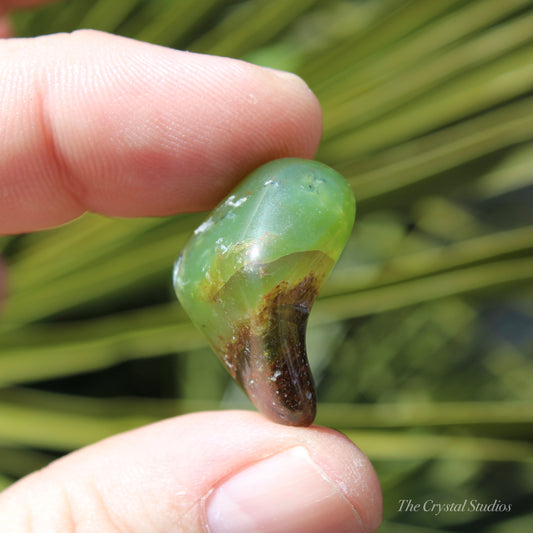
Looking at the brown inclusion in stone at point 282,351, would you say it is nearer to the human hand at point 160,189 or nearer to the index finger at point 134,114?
the human hand at point 160,189

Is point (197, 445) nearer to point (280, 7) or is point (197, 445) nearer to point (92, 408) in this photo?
point (92, 408)

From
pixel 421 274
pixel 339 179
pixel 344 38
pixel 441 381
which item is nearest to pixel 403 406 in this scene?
pixel 441 381

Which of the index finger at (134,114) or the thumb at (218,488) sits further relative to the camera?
the index finger at (134,114)

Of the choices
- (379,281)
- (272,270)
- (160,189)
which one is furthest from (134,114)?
(379,281)

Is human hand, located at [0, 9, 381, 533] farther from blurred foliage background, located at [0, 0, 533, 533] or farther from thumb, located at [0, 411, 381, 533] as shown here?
blurred foliage background, located at [0, 0, 533, 533]

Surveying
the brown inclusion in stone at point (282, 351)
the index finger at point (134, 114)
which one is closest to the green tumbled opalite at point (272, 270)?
the brown inclusion in stone at point (282, 351)

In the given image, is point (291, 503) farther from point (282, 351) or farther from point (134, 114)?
point (134, 114)
